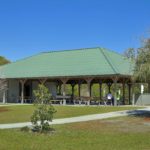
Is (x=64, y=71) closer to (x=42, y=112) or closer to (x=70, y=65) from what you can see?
(x=70, y=65)

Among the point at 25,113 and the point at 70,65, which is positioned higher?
the point at 70,65

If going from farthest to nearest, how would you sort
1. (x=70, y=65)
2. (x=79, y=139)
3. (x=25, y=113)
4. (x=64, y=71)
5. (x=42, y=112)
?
(x=70, y=65)
(x=64, y=71)
(x=25, y=113)
(x=42, y=112)
(x=79, y=139)

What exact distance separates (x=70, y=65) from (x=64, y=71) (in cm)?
144

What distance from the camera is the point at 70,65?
3984 cm

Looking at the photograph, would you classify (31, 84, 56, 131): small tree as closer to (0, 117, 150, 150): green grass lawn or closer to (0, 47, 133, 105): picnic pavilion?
(0, 117, 150, 150): green grass lawn

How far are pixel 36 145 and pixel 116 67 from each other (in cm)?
2553

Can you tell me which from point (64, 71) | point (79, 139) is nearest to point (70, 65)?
point (64, 71)

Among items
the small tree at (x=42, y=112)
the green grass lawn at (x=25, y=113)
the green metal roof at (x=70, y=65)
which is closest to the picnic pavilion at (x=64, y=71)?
the green metal roof at (x=70, y=65)

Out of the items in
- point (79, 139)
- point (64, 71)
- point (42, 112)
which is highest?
point (64, 71)

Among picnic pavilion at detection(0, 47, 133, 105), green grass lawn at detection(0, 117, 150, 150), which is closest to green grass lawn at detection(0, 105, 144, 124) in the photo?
green grass lawn at detection(0, 117, 150, 150)

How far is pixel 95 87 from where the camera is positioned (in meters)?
68.1

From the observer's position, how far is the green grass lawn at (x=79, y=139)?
11.3 meters

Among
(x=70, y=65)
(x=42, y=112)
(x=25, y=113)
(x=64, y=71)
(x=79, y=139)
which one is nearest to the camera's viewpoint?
(x=79, y=139)

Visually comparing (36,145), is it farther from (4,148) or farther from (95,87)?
(95,87)
